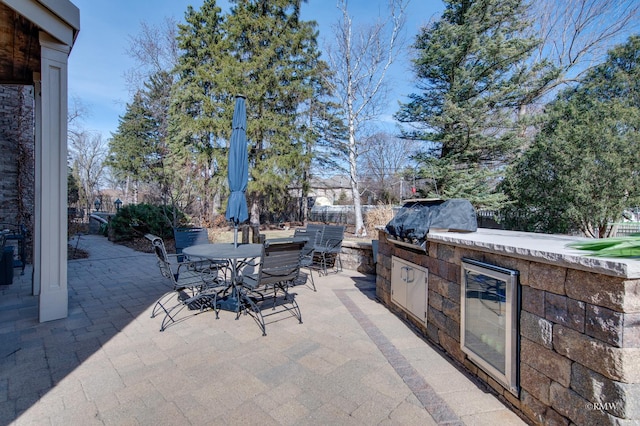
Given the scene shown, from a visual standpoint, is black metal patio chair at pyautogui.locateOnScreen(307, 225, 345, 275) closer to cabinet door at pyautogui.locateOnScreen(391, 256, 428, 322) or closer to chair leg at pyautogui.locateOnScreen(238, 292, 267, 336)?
chair leg at pyautogui.locateOnScreen(238, 292, 267, 336)

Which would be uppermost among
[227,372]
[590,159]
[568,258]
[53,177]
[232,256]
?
[590,159]

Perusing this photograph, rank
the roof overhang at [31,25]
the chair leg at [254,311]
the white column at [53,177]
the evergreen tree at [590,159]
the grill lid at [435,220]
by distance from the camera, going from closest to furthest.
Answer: the grill lid at [435,220] < the roof overhang at [31,25] < the chair leg at [254,311] < the white column at [53,177] < the evergreen tree at [590,159]

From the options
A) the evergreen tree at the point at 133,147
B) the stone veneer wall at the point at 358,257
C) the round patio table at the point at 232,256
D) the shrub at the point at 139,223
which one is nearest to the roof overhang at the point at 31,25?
the round patio table at the point at 232,256

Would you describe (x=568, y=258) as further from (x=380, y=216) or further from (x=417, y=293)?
(x=380, y=216)

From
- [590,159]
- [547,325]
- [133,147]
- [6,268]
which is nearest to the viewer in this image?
[547,325]

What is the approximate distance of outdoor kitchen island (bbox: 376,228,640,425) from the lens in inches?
50.9

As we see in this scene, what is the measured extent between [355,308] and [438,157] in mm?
8986

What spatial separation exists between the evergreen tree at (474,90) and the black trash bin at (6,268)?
10268 mm

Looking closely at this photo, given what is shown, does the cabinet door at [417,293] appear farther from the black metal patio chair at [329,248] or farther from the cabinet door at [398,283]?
the black metal patio chair at [329,248]

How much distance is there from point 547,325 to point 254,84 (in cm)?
1272

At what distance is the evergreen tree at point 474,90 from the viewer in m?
10.1

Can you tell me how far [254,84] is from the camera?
40.8ft

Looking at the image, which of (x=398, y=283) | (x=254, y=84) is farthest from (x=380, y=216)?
(x=398, y=283)

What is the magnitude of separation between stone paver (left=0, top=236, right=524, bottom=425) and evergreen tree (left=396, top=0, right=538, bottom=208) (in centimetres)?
813
